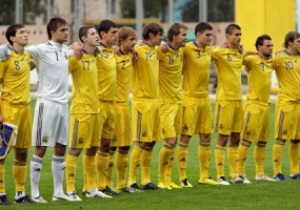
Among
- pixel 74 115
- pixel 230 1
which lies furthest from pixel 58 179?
pixel 230 1

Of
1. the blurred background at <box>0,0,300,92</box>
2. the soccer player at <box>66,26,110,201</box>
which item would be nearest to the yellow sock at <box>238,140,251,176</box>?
the soccer player at <box>66,26,110,201</box>

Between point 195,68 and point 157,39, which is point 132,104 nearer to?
point 157,39

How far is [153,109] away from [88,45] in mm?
1599

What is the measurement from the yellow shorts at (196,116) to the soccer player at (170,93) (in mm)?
246

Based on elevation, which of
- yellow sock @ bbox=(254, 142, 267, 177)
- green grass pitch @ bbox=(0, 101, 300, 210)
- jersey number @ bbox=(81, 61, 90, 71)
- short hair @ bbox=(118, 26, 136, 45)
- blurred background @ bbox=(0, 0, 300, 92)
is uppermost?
blurred background @ bbox=(0, 0, 300, 92)

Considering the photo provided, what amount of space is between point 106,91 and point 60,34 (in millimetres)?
1131

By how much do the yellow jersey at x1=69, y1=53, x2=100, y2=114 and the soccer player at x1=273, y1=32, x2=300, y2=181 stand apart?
149 inches

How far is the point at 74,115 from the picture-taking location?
14.9m

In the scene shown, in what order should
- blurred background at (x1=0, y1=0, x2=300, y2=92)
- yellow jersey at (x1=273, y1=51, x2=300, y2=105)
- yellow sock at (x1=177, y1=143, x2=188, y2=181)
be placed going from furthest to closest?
1. blurred background at (x1=0, y1=0, x2=300, y2=92)
2. yellow jersey at (x1=273, y1=51, x2=300, y2=105)
3. yellow sock at (x1=177, y1=143, x2=188, y2=181)

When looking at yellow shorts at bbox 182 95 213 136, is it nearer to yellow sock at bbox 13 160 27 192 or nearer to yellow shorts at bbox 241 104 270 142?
yellow shorts at bbox 241 104 270 142

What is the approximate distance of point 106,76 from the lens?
15258 millimetres

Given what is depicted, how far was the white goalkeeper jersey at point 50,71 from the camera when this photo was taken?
14.5 meters

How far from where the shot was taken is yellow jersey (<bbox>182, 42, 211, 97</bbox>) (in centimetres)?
1664

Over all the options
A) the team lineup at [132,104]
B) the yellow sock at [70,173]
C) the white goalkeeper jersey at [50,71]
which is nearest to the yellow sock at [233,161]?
the team lineup at [132,104]
